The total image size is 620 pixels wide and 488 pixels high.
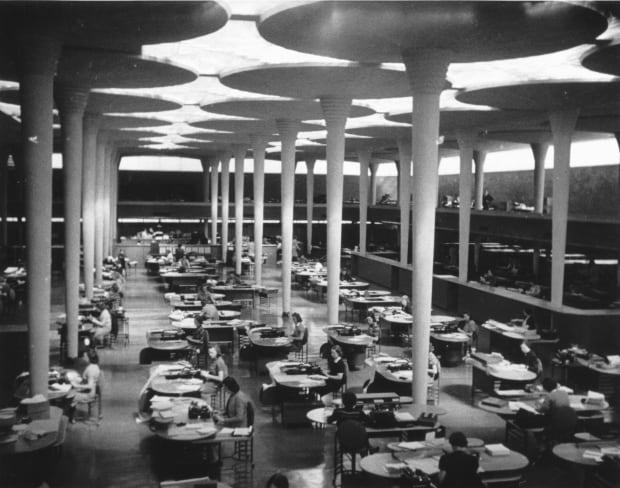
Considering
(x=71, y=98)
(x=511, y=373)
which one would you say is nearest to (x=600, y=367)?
(x=511, y=373)

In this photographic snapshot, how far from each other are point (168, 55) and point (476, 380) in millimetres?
10671

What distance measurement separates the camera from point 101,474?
1215 cm

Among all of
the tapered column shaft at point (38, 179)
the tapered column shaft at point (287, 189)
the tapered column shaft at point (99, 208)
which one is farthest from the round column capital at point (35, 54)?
the tapered column shaft at point (99, 208)

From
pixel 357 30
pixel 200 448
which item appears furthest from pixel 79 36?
pixel 200 448

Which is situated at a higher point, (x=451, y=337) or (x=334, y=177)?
(x=334, y=177)

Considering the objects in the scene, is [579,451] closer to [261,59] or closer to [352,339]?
[352,339]

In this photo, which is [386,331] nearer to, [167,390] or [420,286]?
[420,286]

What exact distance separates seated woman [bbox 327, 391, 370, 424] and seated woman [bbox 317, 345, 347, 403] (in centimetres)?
245

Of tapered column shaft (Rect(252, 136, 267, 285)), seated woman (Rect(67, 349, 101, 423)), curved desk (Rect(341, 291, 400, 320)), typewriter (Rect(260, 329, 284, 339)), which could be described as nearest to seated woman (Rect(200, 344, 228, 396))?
seated woman (Rect(67, 349, 101, 423))

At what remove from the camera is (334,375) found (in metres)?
15.6

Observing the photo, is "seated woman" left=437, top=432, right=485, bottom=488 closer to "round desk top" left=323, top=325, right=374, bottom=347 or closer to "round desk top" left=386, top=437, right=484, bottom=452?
"round desk top" left=386, top=437, right=484, bottom=452

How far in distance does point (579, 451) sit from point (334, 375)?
19.3 ft

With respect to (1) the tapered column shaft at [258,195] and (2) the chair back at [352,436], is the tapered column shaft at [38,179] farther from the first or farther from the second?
(1) the tapered column shaft at [258,195]

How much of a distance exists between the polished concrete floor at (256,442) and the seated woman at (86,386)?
21.3 inches
